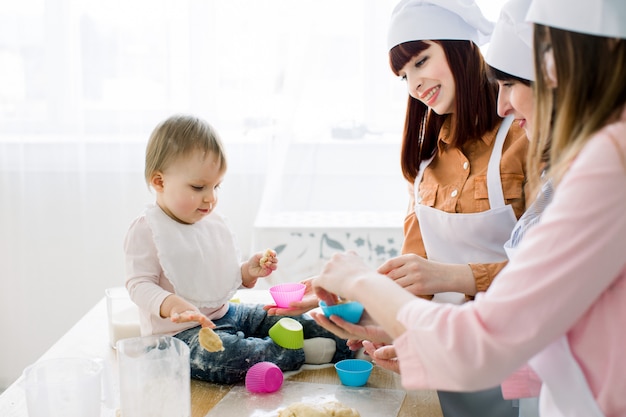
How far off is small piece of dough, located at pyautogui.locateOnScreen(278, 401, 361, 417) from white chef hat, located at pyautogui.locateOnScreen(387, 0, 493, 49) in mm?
A: 929

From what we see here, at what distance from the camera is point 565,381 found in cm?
99

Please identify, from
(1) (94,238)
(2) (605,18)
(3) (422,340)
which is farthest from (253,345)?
(1) (94,238)

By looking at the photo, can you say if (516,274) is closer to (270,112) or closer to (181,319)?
(181,319)

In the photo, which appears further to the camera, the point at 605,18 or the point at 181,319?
the point at 181,319

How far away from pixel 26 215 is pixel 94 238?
1.04ft

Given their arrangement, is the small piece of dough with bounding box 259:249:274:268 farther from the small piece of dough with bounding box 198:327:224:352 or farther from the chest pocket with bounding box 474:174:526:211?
the chest pocket with bounding box 474:174:526:211

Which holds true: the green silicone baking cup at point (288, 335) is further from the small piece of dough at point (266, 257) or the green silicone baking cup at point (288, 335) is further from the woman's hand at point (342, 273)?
the woman's hand at point (342, 273)

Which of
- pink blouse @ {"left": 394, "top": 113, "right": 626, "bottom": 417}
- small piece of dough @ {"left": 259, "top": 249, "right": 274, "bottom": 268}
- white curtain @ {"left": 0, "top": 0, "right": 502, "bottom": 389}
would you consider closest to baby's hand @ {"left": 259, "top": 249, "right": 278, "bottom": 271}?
small piece of dough @ {"left": 259, "top": 249, "right": 274, "bottom": 268}

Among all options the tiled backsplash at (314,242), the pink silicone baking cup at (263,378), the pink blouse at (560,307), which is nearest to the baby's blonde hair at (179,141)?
the pink silicone baking cup at (263,378)

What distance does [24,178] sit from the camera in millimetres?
3268

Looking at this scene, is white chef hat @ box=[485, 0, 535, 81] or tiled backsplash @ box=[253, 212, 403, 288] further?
tiled backsplash @ box=[253, 212, 403, 288]

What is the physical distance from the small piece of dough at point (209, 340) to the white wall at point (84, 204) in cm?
163

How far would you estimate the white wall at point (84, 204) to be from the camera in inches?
125

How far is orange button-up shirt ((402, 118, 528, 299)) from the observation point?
1.81m
